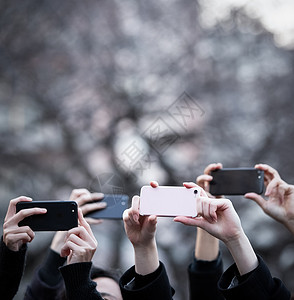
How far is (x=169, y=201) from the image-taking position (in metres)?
1.54

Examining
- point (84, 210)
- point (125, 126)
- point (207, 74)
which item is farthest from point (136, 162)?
point (84, 210)

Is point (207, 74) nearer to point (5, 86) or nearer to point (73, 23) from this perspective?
point (73, 23)

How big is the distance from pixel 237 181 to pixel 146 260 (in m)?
0.79

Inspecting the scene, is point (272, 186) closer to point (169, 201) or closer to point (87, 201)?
point (169, 201)

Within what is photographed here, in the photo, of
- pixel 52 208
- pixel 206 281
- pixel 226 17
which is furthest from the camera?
pixel 226 17

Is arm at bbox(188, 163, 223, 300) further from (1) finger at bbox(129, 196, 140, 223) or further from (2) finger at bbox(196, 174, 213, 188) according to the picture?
(1) finger at bbox(129, 196, 140, 223)

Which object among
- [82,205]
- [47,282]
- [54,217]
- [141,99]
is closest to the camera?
[54,217]

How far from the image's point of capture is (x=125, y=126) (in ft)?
16.5

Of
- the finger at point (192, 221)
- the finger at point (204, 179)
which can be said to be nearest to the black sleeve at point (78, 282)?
the finger at point (192, 221)

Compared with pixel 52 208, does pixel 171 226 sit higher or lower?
lower

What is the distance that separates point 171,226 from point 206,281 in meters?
2.98

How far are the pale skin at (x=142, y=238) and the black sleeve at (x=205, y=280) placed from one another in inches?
17.9

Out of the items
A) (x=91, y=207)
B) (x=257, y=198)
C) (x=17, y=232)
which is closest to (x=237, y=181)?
(x=257, y=198)

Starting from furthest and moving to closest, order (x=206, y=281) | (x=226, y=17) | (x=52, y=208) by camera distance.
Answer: (x=226, y=17) < (x=206, y=281) < (x=52, y=208)
